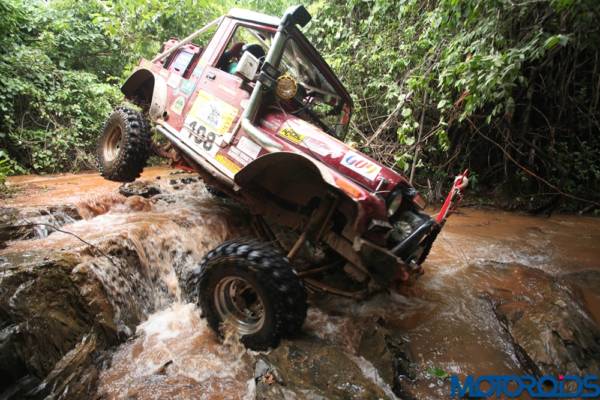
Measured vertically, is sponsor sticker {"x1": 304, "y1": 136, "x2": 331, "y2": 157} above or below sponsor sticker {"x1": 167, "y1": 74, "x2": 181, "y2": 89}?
above

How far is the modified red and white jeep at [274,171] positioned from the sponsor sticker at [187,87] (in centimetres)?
2

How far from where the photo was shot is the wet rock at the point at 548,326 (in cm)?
231

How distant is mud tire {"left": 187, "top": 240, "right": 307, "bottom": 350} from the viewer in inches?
92.3

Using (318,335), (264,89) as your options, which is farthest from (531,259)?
(264,89)

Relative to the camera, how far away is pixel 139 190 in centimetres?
460

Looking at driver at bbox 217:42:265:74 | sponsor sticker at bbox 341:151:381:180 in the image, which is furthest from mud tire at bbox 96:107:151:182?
sponsor sticker at bbox 341:151:381:180

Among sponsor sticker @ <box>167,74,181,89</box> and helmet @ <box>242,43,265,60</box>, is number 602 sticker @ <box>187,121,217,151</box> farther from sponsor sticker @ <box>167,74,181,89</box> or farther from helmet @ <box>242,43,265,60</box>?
helmet @ <box>242,43,265,60</box>

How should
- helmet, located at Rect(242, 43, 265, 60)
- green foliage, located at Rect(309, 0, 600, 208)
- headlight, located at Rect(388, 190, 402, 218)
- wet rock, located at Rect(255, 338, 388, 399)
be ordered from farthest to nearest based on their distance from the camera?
green foliage, located at Rect(309, 0, 600, 208) < helmet, located at Rect(242, 43, 265, 60) < headlight, located at Rect(388, 190, 402, 218) < wet rock, located at Rect(255, 338, 388, 399)

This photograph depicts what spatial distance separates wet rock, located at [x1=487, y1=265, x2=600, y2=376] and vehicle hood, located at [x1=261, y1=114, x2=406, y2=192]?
151cm

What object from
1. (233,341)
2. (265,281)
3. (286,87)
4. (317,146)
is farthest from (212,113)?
(233,341)

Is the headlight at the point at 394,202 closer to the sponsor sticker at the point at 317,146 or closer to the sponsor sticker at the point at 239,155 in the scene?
the sponsor sticker at the point at 317,146

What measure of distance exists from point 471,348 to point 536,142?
18.9 feet

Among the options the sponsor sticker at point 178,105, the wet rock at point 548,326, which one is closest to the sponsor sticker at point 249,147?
the sponsor sticker at point 178,105

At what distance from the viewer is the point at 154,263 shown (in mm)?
3270
